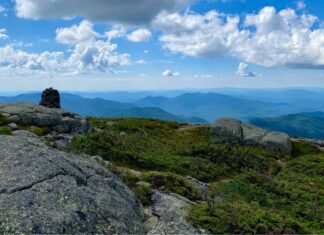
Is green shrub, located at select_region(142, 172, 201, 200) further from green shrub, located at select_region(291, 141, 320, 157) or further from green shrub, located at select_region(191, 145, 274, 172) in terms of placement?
green shrub, located at select_region(291, 141, 320, 157)

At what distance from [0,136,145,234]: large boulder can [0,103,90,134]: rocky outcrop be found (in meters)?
25.5

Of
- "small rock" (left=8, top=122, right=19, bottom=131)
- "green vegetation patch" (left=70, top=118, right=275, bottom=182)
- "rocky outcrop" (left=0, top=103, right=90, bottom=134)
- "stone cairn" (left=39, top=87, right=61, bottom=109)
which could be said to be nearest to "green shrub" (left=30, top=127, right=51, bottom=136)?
"rocky outcrop" (left=0, top=103, right=90, bottom=134)

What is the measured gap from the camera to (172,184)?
20.4 m

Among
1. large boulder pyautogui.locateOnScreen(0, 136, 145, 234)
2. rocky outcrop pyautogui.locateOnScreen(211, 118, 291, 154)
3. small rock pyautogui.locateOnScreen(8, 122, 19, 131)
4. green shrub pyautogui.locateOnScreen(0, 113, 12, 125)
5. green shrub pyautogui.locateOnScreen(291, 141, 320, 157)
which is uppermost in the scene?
large boulder pyautogui.locateOnScreen(0, 136, 145, 234)

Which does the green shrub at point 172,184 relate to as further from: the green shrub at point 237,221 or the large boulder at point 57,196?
the large boulder at point 57,196

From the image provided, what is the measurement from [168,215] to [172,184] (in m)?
4.94


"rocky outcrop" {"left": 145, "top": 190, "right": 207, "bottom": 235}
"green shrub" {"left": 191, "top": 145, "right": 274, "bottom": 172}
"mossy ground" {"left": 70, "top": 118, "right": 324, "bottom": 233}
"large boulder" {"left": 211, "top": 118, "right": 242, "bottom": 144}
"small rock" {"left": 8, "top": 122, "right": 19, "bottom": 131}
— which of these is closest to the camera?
"rocky outcrop" {"left": 145, "top": 190, "right": 207, "bottom": 235}

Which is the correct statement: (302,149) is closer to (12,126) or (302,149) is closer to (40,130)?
(40,130)

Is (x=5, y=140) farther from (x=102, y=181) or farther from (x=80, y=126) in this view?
(x=80, y=126)

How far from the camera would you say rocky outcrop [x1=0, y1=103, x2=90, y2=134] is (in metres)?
41.3

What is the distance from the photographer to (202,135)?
62344 mm

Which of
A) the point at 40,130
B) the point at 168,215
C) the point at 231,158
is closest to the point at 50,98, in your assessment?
the point at 40,130

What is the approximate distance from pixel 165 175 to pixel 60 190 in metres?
8.87

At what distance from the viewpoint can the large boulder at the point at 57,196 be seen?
1124cm
